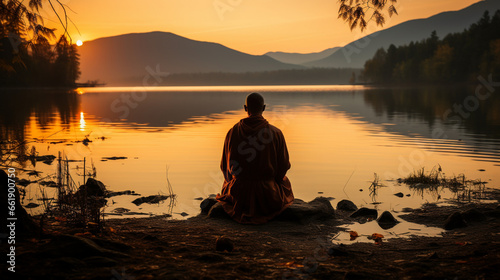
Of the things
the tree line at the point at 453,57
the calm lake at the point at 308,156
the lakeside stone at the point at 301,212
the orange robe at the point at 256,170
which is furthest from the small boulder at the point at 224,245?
the tree line at the point at 453,57

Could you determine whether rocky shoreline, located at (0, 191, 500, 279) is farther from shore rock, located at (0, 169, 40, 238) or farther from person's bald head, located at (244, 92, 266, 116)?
person's bald head, located at (244, 92, 266, 116)

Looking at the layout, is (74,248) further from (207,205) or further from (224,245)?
(207,205)

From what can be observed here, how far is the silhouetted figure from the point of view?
8398 mm

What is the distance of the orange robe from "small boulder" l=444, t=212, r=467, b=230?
3.00 m

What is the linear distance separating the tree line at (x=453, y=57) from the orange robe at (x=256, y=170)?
113016mm

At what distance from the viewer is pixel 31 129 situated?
91.6 feet

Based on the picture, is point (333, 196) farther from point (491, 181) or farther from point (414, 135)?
point (414, 135)

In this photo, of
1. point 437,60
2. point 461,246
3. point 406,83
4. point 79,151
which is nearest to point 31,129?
point 79,151

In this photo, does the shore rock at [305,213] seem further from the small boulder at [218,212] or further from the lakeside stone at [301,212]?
the small boulder at [218,212]

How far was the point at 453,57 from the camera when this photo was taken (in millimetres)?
127625

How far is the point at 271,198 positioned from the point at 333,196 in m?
3.56

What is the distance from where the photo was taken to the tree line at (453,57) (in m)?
114

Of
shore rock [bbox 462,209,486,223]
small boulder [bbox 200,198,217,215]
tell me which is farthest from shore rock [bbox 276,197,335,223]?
shore rock [bbox 462,209,486,223]

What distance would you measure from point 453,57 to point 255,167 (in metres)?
135
